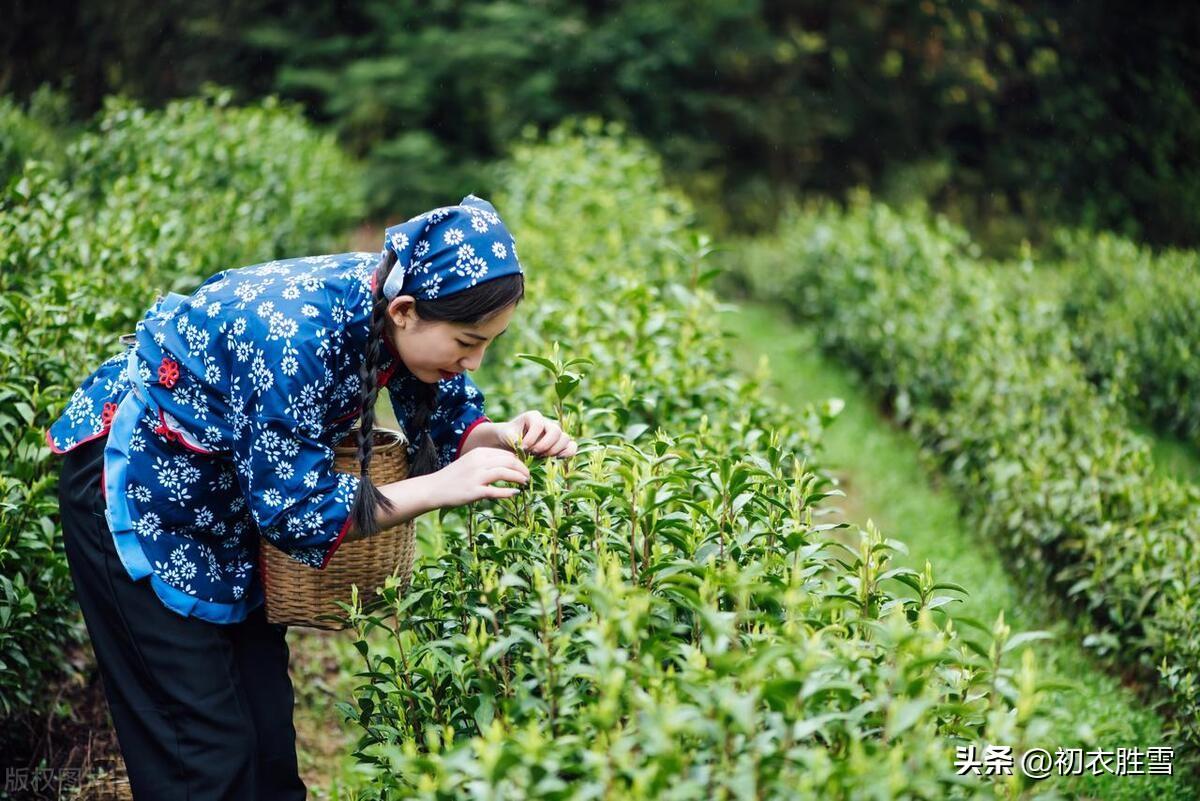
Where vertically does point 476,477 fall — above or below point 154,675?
above

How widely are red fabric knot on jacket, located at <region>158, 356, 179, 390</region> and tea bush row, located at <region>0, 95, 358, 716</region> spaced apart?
77 cm

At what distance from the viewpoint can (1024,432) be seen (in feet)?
16.6

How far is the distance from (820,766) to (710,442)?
1.46 metres

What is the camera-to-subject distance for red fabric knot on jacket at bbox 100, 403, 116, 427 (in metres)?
2.26

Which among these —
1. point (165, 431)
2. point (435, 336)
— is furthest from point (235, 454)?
point (435, 336)

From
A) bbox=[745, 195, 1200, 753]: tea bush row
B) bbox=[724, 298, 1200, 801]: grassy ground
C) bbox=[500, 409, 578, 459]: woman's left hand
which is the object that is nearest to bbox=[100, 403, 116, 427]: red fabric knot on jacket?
bbox=[500, 409, 578, 459]: woman's left hand

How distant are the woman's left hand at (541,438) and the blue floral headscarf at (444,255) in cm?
37

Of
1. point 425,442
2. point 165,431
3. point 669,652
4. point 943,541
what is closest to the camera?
point 669,652

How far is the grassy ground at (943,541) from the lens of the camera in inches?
136

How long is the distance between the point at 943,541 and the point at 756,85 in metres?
10.1

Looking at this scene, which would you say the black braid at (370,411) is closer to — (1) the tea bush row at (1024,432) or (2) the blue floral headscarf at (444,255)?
(2) the blue floral headscarf at (444,255)

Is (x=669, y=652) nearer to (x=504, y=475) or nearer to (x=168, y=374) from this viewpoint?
(x=504, y=475)

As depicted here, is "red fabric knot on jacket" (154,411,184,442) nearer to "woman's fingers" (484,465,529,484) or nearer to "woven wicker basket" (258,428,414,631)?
"woven wicker basket" (258,428,414,631)

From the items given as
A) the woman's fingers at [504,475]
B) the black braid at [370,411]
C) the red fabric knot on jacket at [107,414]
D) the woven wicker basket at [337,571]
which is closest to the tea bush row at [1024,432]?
the woman's fingers at [504,475]
